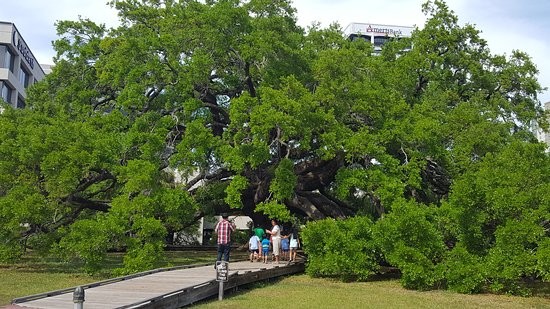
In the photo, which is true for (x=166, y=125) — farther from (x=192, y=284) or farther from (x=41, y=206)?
(x=192, y=284)

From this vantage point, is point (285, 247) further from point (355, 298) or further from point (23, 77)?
point (23, 77)

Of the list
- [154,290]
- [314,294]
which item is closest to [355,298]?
[314,294]

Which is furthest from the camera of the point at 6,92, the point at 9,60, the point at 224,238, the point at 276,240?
the point at 9,60

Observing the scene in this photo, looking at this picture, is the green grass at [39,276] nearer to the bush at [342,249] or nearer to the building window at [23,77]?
the bush at [342,249]

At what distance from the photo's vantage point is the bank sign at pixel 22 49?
4478 centimetres

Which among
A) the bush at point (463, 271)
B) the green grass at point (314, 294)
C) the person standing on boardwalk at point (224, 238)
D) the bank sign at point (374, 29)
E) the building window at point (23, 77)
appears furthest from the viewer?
the bank sign at point (374, 29)

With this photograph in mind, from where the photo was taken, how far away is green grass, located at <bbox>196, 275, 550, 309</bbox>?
12.4 m

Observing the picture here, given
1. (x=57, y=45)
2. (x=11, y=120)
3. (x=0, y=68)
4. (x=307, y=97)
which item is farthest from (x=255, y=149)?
(x=0, y=68)

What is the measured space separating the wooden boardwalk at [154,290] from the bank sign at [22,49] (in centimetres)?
3585

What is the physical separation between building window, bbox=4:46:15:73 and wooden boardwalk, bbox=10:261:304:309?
34918 millimetres

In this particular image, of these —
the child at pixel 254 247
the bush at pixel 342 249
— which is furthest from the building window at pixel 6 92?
the bush at pixel 342 249

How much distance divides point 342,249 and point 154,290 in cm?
725

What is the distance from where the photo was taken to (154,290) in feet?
36.9

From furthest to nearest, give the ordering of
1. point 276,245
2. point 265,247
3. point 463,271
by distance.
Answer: point 265,247 < point 276,245 < point 463,271
